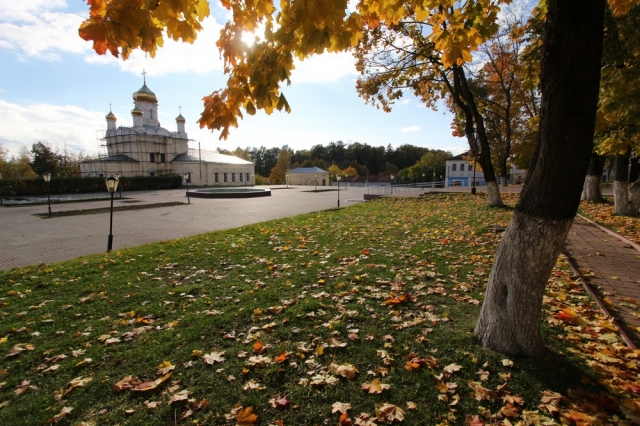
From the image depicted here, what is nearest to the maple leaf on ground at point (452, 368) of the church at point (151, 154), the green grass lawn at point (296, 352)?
the green grass lawn at point (296, 352)

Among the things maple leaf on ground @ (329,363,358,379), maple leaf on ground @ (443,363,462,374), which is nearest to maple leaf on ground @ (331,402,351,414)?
maple leaf on ground @ (329,363,358,379)

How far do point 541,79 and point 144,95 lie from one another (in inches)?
2707

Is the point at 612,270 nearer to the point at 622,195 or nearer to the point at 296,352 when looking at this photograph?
the point at 296,352

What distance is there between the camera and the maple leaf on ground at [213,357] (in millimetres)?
3310

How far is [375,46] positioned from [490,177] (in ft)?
28.1

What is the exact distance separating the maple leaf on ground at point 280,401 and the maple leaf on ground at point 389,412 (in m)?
0.74

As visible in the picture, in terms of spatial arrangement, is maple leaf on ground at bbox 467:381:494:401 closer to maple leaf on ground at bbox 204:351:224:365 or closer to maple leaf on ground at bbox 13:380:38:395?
maple leaf on ground at bbox 204:351:224:365

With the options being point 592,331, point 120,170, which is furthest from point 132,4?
point 120,170

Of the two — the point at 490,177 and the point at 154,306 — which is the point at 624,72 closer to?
the point at 490,177

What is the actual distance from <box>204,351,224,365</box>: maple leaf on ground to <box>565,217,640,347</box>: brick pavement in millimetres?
4270

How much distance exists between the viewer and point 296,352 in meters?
3.41

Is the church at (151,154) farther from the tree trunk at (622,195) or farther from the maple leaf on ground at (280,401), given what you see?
the maple leaf on ground at (280,401)

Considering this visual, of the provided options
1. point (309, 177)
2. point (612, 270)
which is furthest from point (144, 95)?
point (612, 270)

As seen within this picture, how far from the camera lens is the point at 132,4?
219cm
